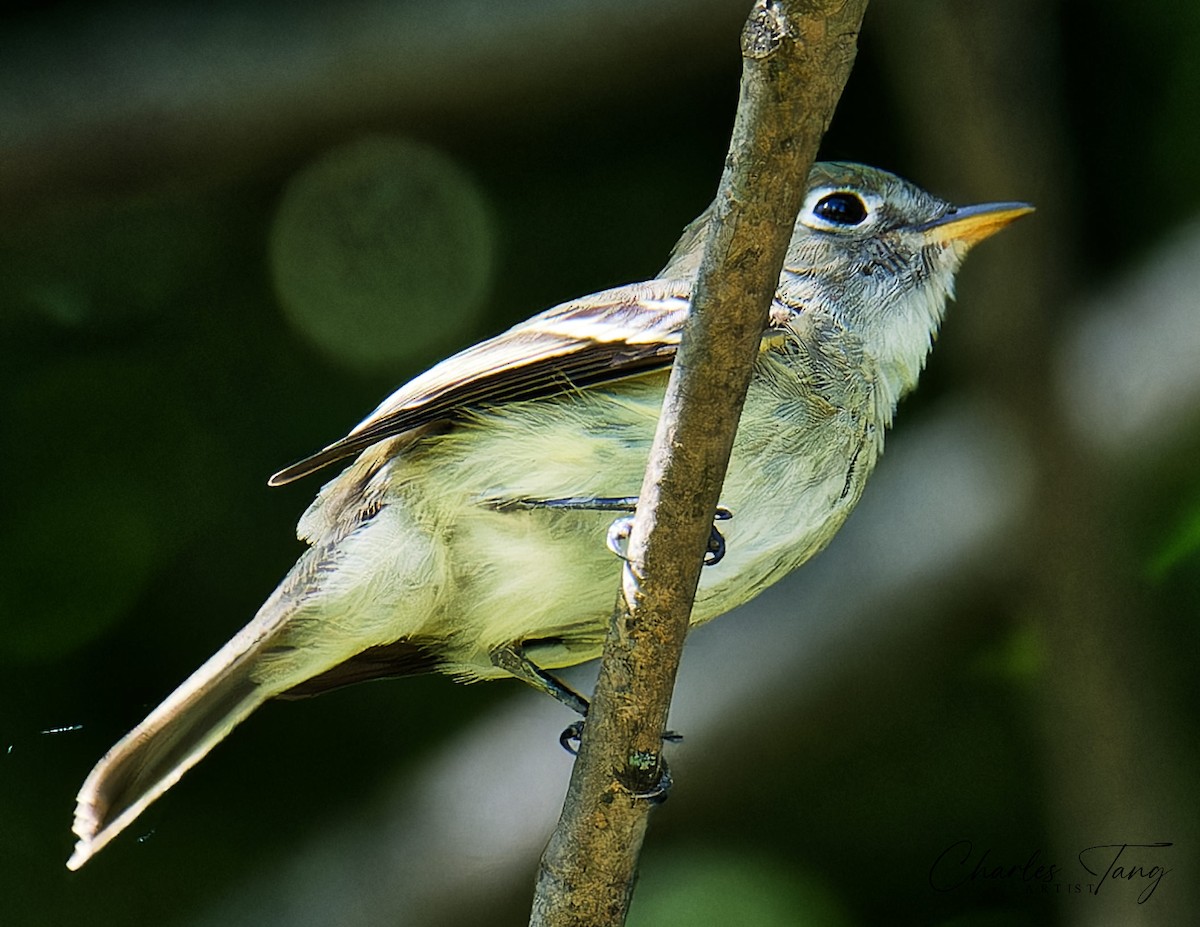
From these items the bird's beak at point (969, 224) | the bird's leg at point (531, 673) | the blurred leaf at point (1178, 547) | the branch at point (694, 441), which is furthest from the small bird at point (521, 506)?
the blurred leaf at point (1178, 547)

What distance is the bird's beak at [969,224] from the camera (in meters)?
3.60

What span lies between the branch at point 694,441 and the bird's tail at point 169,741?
0.96 m

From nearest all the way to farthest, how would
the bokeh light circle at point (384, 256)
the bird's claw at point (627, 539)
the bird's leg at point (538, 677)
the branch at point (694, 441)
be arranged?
the branch at point (694, 441), the bird's claw at point (627, 539), the bird's leg at point (538, 677), the bokeh light circle at point (384, 256)

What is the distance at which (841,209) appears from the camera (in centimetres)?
380

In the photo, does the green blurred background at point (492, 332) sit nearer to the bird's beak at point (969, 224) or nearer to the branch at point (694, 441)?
the bird's beak at point (969, 224)

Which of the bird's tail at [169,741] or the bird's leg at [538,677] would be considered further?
the bird's leg at [538,677]

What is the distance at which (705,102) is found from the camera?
4.77m

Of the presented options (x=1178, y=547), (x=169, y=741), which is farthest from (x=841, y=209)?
(x=169, y=741)

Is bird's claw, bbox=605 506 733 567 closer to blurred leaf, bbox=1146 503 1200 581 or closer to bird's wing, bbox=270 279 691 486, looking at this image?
bird's wing, bbox=270 279 691 486

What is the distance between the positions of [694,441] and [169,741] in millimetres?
1508

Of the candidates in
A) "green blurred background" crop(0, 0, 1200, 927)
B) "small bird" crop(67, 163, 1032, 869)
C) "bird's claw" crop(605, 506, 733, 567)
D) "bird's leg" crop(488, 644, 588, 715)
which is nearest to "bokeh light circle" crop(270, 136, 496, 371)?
"green blurred background" crop(0, 0, 1200, 927)

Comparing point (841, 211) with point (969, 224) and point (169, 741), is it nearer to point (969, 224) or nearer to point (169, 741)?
point (969, 224)

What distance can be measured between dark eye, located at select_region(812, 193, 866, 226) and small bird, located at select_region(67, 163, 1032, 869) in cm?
42

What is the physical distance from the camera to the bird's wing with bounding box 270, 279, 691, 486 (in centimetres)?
299
